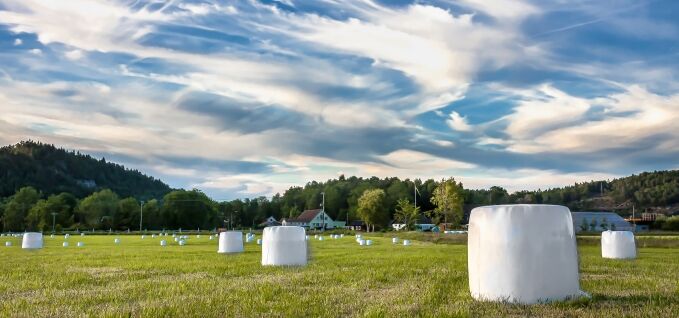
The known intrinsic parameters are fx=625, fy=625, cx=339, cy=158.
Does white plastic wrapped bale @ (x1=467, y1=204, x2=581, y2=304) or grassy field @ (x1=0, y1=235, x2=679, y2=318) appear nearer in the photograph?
grassy field @ (x1=0, y1=235, x2=679, y2=318)

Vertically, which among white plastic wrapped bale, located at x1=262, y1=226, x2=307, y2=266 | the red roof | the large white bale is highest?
the red roof

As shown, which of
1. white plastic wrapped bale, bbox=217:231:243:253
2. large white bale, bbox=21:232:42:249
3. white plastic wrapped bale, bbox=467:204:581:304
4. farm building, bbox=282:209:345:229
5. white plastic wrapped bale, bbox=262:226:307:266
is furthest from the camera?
farm building, bbox=282:209:345:229

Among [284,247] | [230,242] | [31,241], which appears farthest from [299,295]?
[31,241]

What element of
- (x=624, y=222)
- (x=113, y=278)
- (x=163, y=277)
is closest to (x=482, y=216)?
(x=163, y=277)

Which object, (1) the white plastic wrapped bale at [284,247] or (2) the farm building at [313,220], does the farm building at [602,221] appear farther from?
(1) the white plastic wrapped bale at [284,247]

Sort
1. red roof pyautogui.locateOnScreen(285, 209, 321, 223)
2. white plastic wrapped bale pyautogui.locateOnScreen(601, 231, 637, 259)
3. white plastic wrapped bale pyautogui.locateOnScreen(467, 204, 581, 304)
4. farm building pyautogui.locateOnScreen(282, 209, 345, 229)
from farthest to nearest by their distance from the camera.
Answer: red roof pyautogui.locateOnScreen(285, 209, 321, 223)
farm building pyautogui.locateOnScreen(282, 209, 345, 229)
white plastic wrapped bale pyautogui.locateOnScreen(601, 231, 637, 259)
white plastic wrapped bale pyautogui.locateOnScreen(467, 204, 581, 304)

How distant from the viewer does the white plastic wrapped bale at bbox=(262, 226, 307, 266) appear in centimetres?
1941

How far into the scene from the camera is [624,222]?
508ft

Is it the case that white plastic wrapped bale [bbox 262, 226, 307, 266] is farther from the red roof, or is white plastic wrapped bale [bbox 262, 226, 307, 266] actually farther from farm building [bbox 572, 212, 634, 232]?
the red roof

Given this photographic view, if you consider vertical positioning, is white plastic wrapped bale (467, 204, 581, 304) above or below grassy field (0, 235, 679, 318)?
above

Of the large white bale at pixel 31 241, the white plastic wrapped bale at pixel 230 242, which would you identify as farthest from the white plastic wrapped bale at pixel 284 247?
the large white bale at pixel 31 241

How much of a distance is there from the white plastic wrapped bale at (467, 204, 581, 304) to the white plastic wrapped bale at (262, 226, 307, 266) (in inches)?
396

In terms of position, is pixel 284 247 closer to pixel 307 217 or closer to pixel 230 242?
pixel 230 242

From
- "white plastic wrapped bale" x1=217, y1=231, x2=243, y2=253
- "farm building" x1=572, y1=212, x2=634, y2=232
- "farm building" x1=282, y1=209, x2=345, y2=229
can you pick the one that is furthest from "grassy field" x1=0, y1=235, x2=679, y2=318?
"farm building" x1=282, y1=209, x2=345, y2=229
